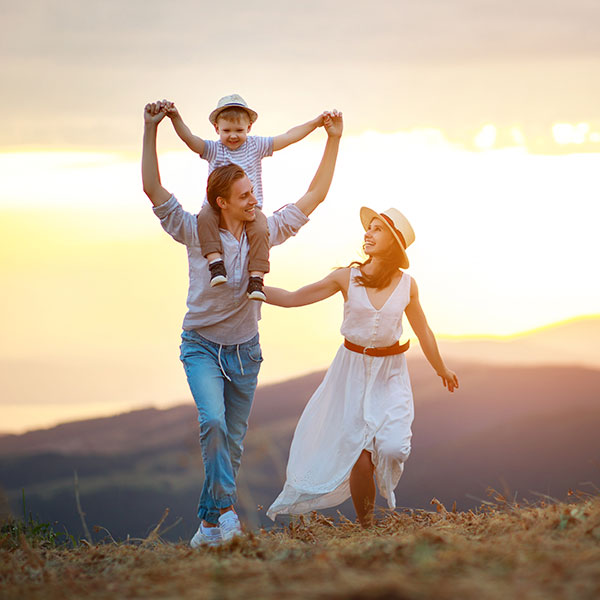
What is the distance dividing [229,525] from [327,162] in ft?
9.56

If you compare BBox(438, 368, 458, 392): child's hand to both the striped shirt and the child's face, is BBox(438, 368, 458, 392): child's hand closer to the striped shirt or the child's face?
the striped shirt

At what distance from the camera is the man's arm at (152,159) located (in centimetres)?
577

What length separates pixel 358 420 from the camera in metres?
6.68

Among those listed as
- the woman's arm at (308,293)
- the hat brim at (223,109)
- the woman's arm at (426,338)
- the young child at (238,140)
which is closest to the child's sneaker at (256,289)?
the young child at (238,140)

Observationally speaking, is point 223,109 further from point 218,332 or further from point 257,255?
point 218,332

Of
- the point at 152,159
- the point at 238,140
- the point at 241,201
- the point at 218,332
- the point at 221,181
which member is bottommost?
the point at 218,332

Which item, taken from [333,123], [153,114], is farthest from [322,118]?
[153,114]

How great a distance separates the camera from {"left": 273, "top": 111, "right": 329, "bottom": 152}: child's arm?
686 cm

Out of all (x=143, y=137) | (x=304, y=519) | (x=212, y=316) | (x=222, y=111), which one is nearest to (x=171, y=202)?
(x=143, y=137)

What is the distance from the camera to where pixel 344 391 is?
6922mm

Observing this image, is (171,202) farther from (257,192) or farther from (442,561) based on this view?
(442,561)


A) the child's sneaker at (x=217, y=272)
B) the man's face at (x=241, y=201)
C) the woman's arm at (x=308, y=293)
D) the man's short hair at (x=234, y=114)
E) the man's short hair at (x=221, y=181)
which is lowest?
the woman's arm at (x=308, y=293)

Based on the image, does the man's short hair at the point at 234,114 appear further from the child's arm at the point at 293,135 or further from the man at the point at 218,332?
the man at the point at 218,332

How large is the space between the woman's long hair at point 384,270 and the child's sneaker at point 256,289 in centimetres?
107
